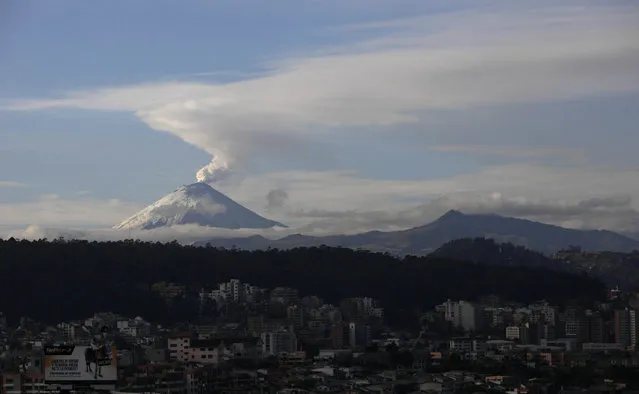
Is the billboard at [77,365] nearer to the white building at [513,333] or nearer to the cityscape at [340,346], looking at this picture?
the cityscape at [340,346]

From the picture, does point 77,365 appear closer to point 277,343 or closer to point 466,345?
point 277,343

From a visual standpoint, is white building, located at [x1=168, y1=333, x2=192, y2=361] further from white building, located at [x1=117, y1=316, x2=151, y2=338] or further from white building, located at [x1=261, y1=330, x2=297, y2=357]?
white building, located at [x1=117, y1=316, x2=151, y2=338]

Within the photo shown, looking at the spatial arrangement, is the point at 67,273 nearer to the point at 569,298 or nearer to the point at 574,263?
the point at 569,298

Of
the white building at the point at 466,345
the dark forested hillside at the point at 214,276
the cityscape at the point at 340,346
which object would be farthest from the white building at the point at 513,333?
the dark forested hillside at the point at 214,276

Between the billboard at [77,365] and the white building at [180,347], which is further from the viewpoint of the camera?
the white building at [180,347]

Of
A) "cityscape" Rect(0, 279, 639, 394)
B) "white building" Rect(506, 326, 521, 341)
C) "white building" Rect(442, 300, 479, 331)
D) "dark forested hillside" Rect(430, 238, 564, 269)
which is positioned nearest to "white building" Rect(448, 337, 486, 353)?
"cityscape" Rect(0, 279, 639, 394)

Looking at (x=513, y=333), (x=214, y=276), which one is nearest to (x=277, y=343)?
(x=513, y=333)
